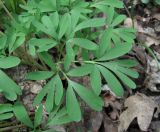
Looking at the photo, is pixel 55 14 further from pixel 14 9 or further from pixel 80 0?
pixel 14 9

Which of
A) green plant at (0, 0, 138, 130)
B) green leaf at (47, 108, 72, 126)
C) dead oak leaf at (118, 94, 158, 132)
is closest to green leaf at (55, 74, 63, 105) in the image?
green plant at (0, 0, 138, 130)

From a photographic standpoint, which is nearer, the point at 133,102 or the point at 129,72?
the point at 129,72

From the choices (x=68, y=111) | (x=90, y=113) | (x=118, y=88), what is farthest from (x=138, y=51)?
(x=68, y=111)

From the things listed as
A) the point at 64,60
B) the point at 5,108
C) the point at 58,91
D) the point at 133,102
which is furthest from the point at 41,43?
the point at 133,102

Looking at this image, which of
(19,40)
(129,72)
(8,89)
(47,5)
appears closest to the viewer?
(8,89)

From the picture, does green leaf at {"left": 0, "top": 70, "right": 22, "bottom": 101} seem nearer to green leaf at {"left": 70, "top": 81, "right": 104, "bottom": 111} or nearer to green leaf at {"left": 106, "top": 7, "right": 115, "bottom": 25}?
green leaf at {"left": 70, "top": 81, "right": 104, "bottom": 111}

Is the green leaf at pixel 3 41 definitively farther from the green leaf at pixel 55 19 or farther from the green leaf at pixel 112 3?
the green leaf at pixel 112 3

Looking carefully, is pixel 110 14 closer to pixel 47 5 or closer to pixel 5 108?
pixel 47 5
